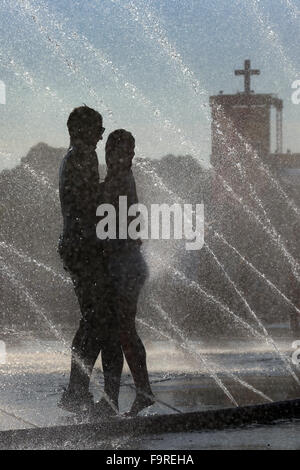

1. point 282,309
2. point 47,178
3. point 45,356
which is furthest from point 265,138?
point 45,356

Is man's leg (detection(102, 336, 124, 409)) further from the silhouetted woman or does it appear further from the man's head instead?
the man's head

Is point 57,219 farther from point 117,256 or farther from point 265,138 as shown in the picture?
point 117,256

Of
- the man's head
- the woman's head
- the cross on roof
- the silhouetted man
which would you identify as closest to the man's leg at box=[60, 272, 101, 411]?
the silhouetted man

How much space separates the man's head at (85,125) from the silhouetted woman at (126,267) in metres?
0.11

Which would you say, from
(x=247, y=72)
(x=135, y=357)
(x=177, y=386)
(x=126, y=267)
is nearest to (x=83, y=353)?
(x=135, y=357)

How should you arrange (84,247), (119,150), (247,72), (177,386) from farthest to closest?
1. (247,72)
2. (177,386)
3. (119,150)
4. (84,247)

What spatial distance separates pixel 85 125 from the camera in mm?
5789

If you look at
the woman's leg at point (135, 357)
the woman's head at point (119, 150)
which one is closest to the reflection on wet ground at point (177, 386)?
the woman's leg at point (135, 357)

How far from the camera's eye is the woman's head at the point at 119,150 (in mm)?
5836

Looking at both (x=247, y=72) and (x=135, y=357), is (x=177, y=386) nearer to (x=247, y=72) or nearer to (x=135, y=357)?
(x=135, y=357)

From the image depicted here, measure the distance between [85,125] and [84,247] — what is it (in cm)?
68

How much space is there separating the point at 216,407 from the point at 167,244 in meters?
25.4

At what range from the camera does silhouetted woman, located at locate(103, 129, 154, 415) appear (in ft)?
18.8

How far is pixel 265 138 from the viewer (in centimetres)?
7081
